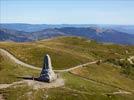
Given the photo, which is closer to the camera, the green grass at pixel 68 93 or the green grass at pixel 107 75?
the green grass at pixel 68 93

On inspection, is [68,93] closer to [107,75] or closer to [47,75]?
[47,75]

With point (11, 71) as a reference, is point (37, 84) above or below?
below

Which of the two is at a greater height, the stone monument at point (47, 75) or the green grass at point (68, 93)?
the stone monument at point (47, 75)

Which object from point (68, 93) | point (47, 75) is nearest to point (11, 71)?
point (47, 75)

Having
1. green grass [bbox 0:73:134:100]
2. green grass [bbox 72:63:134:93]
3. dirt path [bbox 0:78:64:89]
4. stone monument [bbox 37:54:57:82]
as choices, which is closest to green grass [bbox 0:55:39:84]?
dirt path [bbox 0:78:64:89]

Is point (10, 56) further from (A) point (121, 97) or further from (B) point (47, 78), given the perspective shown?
(A) point (121, 97)

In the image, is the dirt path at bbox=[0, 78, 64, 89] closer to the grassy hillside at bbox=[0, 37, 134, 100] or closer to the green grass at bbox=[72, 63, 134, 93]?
the grassy hillside at bbox=[0, 37, 134, 100]

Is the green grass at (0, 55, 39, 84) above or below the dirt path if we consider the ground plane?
above

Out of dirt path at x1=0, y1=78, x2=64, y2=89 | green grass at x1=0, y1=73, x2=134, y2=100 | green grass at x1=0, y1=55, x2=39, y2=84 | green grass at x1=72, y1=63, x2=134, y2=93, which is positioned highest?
green grass at x1=0, y1=55, x2=39, y2=84

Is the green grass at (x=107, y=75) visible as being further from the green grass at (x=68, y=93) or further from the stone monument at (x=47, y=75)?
the stone monument at (x=47, y=75)

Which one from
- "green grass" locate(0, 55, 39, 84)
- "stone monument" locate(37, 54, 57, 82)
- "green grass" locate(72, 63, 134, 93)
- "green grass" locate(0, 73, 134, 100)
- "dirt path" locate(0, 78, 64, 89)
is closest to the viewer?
"green grass" locate(0, 73, 134, 100)

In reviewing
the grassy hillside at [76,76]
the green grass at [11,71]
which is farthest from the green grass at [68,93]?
the green grass at [11,71]

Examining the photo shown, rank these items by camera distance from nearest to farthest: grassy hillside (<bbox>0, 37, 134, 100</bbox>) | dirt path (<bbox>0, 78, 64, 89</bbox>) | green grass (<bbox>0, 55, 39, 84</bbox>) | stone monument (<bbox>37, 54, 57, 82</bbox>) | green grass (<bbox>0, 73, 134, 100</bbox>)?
green grass (<bbox>0, 73, 134, 100</bbox>) → grassy hillside (<bbox>0, 37, 134, 100</bbox>) → dirt path (<bbox>0, 78, 64, 89</bbox>) → stone monument (<bbox>37, 54, 57, 82</bbox>) → green grass (<bbox>0, 55, 39, 84</bbox>)
